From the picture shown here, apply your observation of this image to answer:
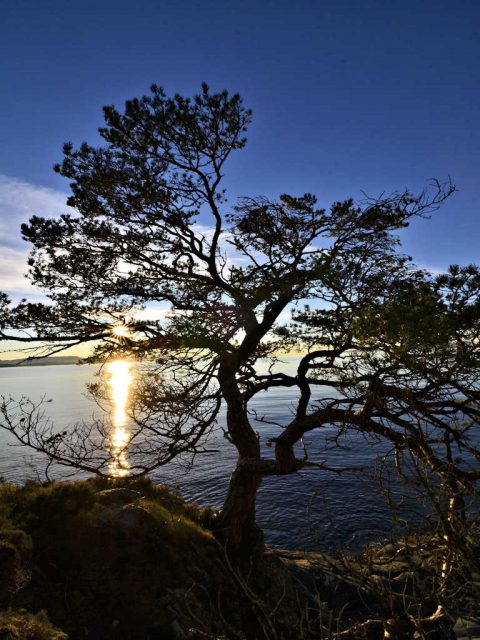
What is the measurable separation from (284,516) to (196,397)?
13.6 meters

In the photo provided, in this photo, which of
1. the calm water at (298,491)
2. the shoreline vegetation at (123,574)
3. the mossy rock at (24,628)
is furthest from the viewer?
the calm water at (298,491)

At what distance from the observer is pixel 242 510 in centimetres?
1136

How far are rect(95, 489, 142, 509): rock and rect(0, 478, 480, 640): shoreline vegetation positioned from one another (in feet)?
0.10

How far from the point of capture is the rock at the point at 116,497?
1056 cm

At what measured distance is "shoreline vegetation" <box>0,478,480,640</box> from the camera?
24.7ft

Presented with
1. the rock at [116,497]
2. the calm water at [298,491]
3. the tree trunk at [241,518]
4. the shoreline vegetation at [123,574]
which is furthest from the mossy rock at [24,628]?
the tree trunk at [241,518]

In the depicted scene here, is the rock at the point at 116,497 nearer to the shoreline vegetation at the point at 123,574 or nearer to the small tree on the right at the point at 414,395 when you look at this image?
the shoreline vegetation at the point at 123,574

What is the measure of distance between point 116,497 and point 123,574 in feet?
8.45

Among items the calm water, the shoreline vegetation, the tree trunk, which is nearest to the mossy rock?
the shoreline vegetation

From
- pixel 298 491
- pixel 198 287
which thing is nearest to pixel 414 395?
pixel 198 287

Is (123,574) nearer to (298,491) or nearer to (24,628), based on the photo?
(24,628)

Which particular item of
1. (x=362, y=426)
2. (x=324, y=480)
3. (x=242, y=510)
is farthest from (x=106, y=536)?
(x=324, y=480)

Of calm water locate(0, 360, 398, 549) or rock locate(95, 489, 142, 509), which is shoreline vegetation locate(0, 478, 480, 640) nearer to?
rock locate(95, 489, 142, 509)

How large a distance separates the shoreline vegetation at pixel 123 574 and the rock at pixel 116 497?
30mm
